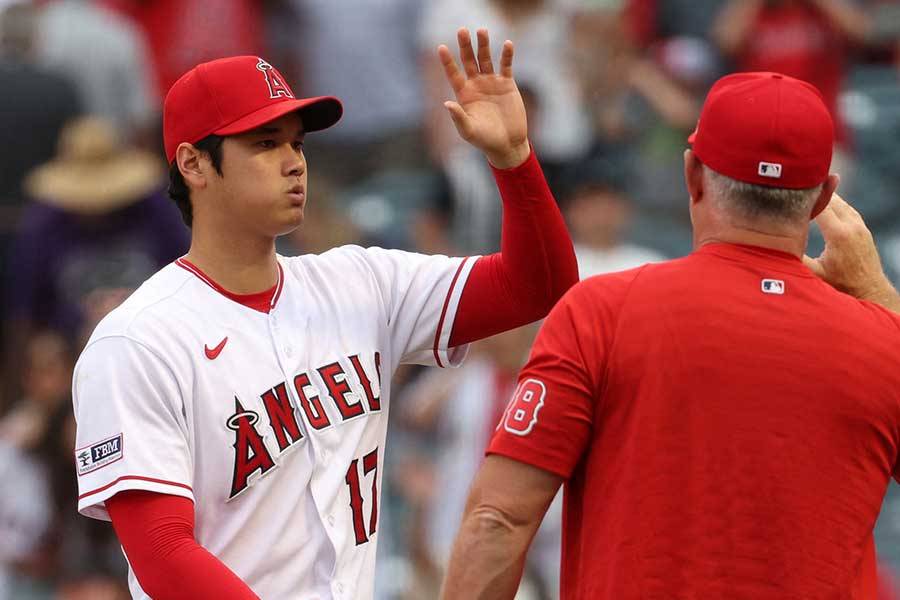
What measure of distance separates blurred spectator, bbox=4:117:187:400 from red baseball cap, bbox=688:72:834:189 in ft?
14.6

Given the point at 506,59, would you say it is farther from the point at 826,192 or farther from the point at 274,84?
the point at 826,192

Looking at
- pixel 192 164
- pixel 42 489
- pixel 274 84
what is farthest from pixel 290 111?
pixel 42 489

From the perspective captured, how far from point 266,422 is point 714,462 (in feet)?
3.27

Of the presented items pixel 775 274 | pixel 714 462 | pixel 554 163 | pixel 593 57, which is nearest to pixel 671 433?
pixel 714 462

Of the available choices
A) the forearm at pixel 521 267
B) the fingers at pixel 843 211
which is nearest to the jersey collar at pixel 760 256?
the fingers at pixel 843 211

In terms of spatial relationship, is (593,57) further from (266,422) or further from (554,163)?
(266,422)

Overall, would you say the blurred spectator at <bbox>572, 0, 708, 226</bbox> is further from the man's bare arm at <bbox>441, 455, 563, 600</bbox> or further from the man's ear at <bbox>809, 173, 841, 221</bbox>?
the man's bare arm at <bbox>441, 455, 563, 600</bbox>

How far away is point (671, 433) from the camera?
2779 millimetres

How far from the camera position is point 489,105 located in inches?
133

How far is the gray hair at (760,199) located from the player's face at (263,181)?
0.95 meters

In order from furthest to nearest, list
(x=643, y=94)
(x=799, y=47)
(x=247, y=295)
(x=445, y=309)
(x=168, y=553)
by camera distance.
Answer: (x=643, y=94) → (x=799, y=47) → (x=445, y=309) → (x=247, y=295) → (x=168, y=553)

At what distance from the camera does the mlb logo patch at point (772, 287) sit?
283cm

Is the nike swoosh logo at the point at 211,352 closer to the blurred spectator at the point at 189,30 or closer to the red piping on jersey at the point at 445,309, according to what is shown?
the red piping on jersey at the point at 445,309

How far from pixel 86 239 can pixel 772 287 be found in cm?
511
